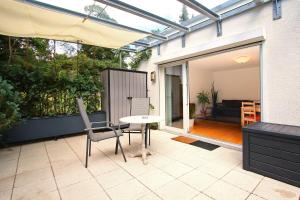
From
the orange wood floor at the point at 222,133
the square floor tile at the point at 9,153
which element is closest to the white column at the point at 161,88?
the orange wood floor at the point at 222,133

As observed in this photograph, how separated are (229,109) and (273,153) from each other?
5.18 metres

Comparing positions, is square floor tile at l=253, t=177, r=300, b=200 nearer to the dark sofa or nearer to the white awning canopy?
the white awning canopy

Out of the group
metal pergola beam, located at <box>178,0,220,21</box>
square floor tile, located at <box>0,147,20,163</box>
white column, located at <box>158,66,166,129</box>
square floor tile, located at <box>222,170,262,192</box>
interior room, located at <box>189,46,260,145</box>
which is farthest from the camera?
interior room, located at <box>189,46,260,145</box>

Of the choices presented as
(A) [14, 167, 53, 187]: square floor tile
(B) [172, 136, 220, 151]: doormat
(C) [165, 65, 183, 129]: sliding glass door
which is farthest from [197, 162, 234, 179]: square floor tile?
(A) [14, 167, 53, 187]: square floor tile

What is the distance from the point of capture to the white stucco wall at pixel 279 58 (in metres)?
2.53

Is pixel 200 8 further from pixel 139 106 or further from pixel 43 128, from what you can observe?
pixel 43 128

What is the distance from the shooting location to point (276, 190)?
1974 mm

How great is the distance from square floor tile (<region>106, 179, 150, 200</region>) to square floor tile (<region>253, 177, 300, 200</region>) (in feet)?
4.51

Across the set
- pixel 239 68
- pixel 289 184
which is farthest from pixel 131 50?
pixel 239 68

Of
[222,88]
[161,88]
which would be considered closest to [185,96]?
[161,88]

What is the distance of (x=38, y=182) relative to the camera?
2271mm

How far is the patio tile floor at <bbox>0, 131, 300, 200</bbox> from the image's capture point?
196 centimetres

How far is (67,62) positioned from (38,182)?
13.8ft

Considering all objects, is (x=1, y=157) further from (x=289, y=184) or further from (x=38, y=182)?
(x=289, y=184)
